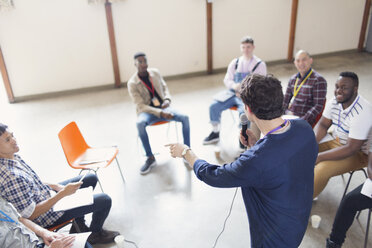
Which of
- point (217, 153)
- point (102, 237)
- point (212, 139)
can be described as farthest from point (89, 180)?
point (212, 139)

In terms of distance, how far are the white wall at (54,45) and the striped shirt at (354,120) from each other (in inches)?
180

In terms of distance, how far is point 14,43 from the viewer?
538cm

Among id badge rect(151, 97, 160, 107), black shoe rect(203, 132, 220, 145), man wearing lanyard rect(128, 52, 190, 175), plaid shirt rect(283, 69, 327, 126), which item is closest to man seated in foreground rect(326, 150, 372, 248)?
plaid shirt rect(283, 69, 327, 126)

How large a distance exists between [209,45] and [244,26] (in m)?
0.94

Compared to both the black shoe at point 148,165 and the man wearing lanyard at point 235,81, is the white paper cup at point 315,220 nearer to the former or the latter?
the man wearing lanyard at point 235,81

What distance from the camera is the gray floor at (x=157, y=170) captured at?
2.56 metres

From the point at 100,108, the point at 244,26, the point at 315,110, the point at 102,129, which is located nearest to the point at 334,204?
the point at 315,110

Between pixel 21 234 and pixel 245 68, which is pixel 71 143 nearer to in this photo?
pixel 21 234

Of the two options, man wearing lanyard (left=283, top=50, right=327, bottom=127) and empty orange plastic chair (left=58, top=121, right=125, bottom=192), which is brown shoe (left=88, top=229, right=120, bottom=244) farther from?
man wearing lanyard (left=283, top=50, right=327, bottom=127)

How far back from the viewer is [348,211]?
2227 mm

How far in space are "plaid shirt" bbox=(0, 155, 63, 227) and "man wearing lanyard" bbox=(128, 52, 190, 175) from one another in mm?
1424

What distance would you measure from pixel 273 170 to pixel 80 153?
227 centimetres

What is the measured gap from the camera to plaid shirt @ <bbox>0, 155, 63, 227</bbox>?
185 centimetres

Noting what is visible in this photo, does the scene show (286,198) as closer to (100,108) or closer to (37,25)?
(100,108)
